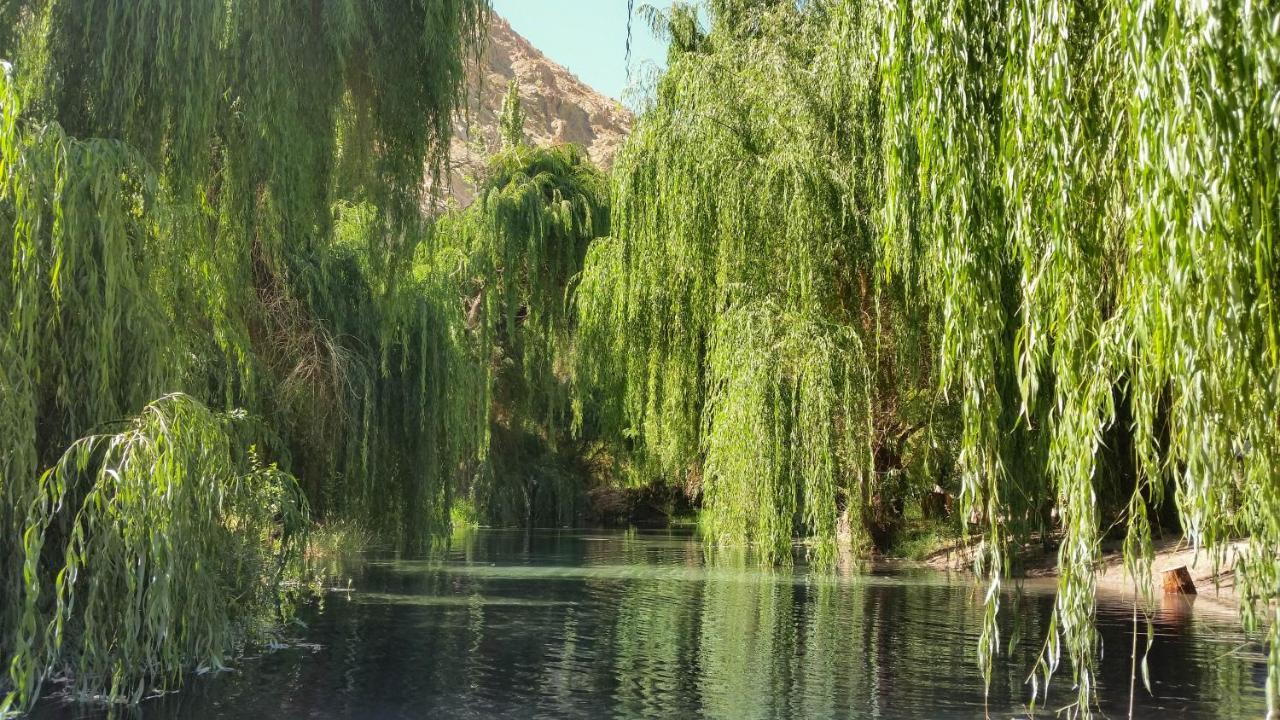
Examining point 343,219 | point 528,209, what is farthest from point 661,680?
Result: point 528,209

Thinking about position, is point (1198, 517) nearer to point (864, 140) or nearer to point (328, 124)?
point (328, 124)

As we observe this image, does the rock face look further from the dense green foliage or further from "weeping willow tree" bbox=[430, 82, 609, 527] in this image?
the dense green foliage

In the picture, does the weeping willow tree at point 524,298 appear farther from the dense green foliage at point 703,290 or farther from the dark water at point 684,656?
the dark water at point 684,656

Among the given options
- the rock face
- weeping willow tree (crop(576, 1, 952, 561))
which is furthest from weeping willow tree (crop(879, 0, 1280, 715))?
the rock face

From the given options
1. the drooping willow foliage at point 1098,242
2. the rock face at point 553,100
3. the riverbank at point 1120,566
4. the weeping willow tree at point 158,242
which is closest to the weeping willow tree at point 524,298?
the riverbank at point 1120,566

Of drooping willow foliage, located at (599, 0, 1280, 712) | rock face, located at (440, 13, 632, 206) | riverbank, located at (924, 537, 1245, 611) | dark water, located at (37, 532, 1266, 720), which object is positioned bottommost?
dark water, located at (37, 532, 1266, 720)

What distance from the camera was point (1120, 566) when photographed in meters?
13.8

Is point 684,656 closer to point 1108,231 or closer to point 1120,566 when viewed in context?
point 1108,231

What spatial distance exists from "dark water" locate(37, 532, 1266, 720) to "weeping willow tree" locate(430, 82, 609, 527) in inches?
291

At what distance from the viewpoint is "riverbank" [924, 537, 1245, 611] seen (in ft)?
41.4

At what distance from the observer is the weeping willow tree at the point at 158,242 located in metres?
6.12

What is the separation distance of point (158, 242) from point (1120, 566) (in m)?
11.0

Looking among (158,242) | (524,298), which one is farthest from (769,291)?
(524,298)

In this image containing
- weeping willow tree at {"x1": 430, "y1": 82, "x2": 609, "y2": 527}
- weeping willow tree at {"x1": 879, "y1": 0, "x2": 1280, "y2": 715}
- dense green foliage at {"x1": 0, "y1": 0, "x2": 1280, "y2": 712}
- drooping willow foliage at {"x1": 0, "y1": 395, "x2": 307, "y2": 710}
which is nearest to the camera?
weeping willow tree at {"x1": 879, "y1": 0, "x2": 1280, "y2": 715}
